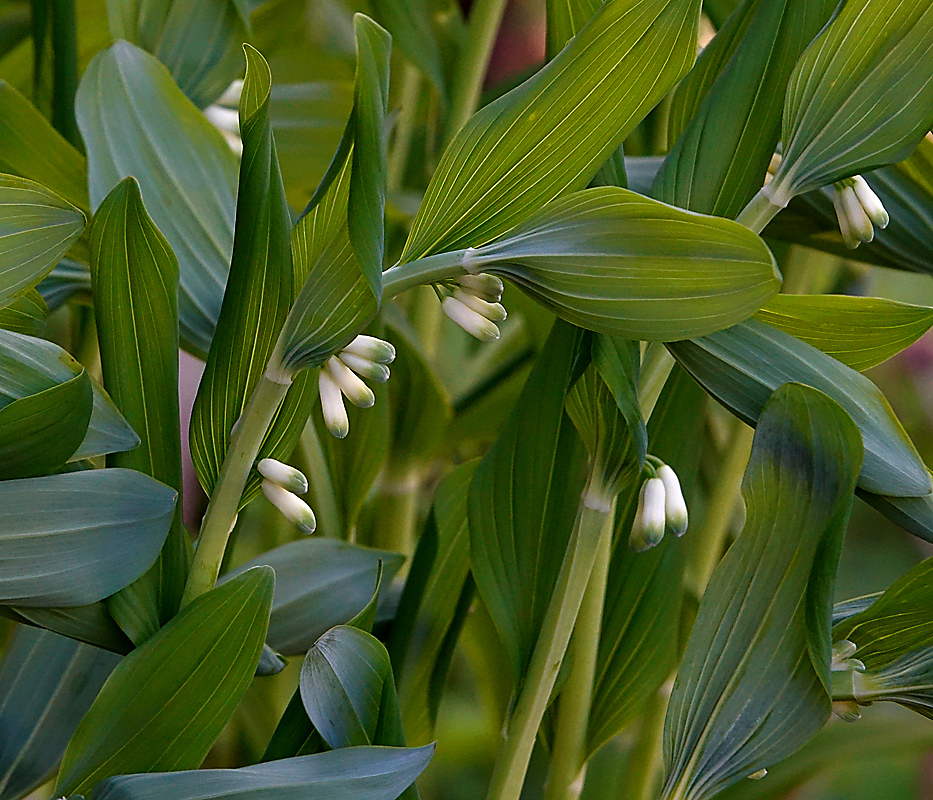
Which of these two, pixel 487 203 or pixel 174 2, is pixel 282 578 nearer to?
pixel 487 203

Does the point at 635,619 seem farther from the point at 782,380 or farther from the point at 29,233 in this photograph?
the point at 29,233

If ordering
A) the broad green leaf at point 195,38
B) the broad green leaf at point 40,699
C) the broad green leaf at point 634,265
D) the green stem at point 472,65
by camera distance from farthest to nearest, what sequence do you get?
the green stem at point 472,65, the broad green leaf at point 195,38, the broad green leaf at point 40,699, the broad green leaf at point 634,265

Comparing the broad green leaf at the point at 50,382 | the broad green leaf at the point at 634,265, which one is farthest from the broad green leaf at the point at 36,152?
the broad green leaf at the point at 634,265

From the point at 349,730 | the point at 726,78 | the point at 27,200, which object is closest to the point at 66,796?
the point at 349,730

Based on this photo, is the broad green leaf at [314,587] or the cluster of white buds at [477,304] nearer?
the cluster of white buds at [477,304]

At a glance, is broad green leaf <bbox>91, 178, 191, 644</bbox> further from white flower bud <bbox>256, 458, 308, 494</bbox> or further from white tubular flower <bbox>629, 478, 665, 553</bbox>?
white tubular flower <bbox>629, 478, 665, 553</bbox>

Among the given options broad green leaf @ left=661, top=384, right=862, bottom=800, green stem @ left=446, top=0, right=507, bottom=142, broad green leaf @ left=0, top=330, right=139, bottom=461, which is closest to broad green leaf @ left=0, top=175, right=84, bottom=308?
broad green leaf @ left=0, top=330, right=139, bottom=461

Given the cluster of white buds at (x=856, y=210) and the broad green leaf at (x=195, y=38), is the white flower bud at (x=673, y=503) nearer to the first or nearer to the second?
the cluster of white buds at (x=856, y=210)
